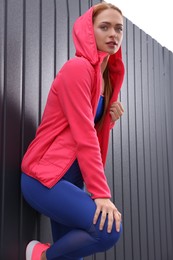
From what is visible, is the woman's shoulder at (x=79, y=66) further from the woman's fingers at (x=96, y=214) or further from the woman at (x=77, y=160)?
the woman's fingers at (x=96, y=214)

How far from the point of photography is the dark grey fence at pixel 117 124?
4.98 ft

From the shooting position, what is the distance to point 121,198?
7.48ft

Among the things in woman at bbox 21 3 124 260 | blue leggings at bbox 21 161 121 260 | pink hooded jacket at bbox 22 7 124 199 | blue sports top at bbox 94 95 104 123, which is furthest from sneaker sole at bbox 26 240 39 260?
blue sports top at bbox 94 95 104 123

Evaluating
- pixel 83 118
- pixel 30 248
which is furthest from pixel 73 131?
pixel 30 248

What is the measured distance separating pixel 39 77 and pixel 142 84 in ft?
3.90

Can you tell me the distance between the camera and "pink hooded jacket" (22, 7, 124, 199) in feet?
4.23

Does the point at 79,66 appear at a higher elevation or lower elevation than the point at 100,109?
higher

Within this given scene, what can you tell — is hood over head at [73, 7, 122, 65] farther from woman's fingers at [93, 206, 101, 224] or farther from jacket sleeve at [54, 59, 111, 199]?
woman's fingers at [93, 206, 101, 224]

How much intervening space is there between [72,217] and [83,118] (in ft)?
1.17

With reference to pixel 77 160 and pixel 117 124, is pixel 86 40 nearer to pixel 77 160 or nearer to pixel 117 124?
pixel 77 160

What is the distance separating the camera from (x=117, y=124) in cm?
235

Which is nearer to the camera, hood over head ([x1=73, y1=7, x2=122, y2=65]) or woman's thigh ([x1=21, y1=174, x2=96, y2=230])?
woman's thigh ([x1=21, y1=174, x2=96, y2=230])

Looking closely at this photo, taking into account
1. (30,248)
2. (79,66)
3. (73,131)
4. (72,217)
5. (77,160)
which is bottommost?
(30,248)

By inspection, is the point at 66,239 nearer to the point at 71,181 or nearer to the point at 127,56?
the point at 71,181
